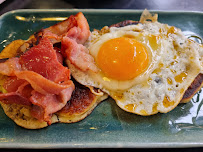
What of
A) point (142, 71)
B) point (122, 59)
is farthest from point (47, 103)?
point (142, 71)

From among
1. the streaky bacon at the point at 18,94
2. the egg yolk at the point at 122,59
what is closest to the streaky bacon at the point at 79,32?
the egg yolk at the point at 122,59

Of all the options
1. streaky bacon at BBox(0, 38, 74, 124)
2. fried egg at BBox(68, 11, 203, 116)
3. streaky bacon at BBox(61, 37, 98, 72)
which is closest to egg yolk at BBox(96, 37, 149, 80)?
fried egg at BBox(68, 11, 203, 116)

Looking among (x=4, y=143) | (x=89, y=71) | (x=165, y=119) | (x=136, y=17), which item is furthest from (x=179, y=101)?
(x=4, y=143)

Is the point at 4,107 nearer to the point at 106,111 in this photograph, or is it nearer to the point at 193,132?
the point at 106,111

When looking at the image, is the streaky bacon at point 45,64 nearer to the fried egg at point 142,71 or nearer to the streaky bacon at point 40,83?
the streaky bacon at point 40,83

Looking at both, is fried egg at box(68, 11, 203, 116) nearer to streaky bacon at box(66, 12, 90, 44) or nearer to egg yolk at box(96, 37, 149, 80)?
egg yolk at box(96, 37, 149, 80)

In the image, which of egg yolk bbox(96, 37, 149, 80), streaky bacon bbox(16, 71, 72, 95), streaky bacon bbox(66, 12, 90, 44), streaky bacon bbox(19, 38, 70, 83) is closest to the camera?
streaky bacon bbox(16, 71, 72, 95)
